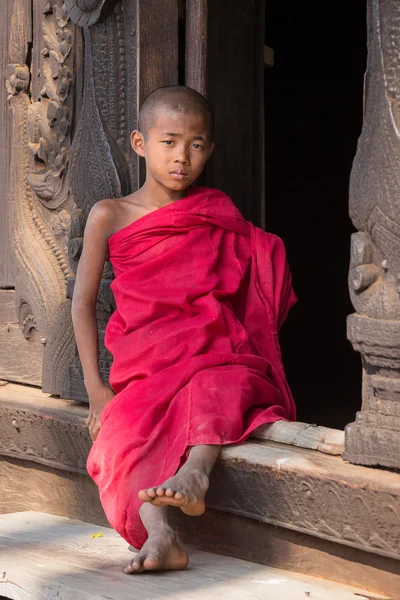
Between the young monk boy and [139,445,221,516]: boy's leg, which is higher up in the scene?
the young monk boy

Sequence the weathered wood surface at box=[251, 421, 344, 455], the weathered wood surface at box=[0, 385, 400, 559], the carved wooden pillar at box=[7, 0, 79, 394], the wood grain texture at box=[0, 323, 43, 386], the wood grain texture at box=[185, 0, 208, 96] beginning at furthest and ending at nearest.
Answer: the wood grain texture at box=[0, 323, 43, 386], the carved wooden pillar at box=[7, 0, 79, 394], the wood grain texture at box=[185, 0, 208, 96], the weathered wood surface at box=[251, 421, 344, 455], the weathered wood surface at box=[0, 385, 400, 559]

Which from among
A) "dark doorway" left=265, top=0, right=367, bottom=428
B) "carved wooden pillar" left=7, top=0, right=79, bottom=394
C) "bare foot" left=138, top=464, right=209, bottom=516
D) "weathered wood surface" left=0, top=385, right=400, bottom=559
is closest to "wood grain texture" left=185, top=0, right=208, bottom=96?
"carved wooden pillar" left=7, top=0, right=79, bottom=394

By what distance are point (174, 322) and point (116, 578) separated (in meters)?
0.83

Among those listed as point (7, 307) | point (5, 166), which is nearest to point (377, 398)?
point (7, 307)

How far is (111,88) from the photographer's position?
384 cm

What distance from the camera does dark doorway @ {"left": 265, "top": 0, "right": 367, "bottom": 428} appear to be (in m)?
5.77

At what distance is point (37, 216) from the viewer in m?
4.32

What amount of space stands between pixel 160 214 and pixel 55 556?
1.14 meters

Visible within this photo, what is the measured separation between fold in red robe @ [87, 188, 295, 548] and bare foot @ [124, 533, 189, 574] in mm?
190

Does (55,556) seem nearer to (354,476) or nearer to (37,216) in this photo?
(354,476)

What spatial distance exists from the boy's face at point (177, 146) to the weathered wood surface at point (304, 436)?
856mm

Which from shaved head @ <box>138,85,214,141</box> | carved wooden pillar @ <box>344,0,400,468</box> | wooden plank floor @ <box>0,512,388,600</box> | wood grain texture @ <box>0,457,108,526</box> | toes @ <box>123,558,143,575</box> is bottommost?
wood grain texture @ <box>0,457,108,526</box>

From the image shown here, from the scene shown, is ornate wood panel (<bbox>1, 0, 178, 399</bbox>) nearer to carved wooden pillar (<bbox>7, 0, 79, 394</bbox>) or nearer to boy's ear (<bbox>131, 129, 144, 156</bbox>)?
carved wooden pillar (<bbox>7, 0, 79, 394</bbox>)

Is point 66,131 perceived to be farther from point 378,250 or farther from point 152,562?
point 152,562
